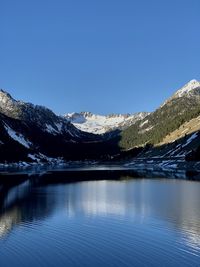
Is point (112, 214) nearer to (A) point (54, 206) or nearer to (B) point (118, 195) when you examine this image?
(A) point (54, 206)

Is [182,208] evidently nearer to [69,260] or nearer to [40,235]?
[40,235]

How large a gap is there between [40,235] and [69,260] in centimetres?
1395

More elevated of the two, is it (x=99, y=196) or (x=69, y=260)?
(x=99, y=196)

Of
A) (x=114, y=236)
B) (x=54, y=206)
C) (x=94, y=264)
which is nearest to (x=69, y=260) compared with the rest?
(x=94, y=264)

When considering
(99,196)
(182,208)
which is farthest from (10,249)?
(99,196)

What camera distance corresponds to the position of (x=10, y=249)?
156 ft

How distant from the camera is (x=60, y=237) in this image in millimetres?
53719

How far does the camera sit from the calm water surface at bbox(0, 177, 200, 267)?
42.7 metres

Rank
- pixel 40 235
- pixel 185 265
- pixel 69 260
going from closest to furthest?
pixel 185 265 < pixel 69 260 < pixel 40 235

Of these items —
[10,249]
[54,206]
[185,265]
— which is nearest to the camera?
[185,265]

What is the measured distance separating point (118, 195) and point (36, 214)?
106ft

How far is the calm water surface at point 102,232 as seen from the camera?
140ft

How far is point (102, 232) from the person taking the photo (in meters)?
56.3

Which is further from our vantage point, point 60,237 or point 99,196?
point 99,196
